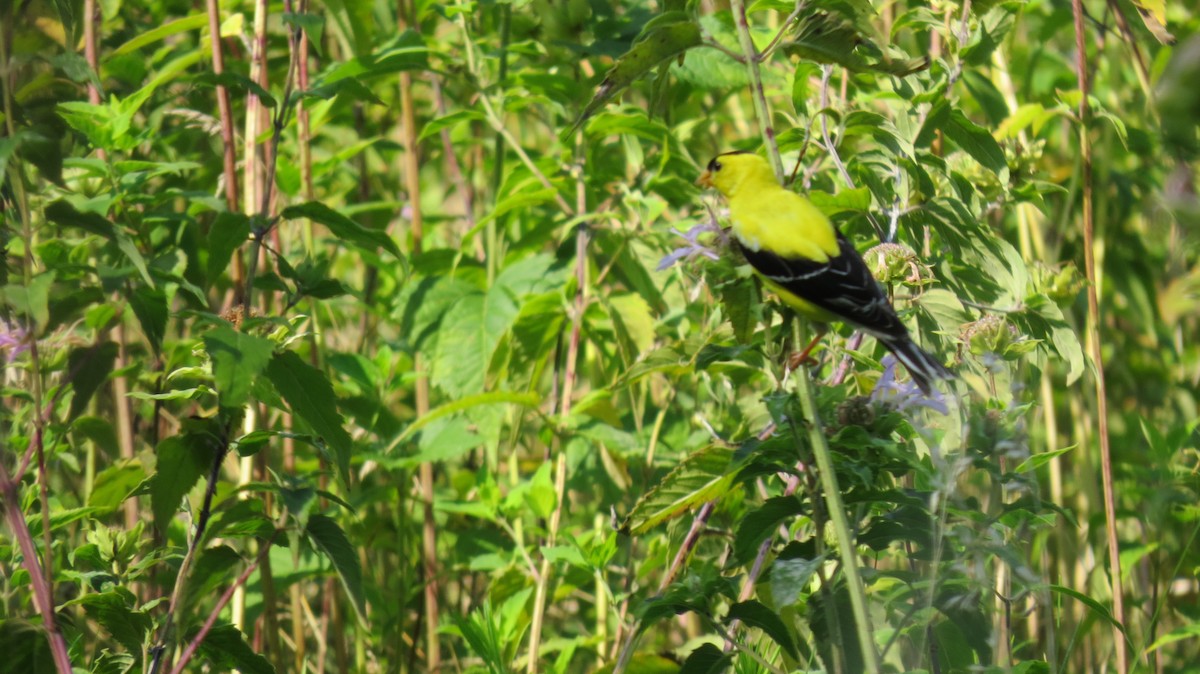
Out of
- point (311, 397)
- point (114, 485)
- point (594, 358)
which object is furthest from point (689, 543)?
point (594, 358)

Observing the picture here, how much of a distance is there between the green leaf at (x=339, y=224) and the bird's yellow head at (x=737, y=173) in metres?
0.47

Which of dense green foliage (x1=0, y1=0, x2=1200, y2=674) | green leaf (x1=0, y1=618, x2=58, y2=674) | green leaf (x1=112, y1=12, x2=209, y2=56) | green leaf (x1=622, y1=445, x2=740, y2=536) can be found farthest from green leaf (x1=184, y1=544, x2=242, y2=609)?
green leaf (x1=112, y1=12, x2=209, y2=56)

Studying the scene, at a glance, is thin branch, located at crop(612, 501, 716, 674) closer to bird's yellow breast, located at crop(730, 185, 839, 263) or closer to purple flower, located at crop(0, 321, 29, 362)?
bird's yellow breast, located at crop(730, 185, 839, 263)

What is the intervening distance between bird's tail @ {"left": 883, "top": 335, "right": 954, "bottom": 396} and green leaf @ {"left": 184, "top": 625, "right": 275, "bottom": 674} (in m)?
0.74

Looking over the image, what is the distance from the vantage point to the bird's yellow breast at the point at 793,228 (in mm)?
1218

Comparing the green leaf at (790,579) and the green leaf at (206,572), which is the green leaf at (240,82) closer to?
the green leaf at (206,572)

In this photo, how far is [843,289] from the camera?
1.20 m

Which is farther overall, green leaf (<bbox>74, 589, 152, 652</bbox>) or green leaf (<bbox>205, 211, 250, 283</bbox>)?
green leaf (<bbox>205, 211, 250, 283</bbox>)

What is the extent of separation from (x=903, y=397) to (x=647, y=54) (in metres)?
0.41

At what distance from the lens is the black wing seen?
46.1 inches

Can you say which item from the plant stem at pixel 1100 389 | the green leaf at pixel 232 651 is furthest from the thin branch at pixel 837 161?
the green leaf at pixel 232 651

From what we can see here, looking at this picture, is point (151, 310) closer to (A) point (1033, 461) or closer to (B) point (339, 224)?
(B) point (339, 224)

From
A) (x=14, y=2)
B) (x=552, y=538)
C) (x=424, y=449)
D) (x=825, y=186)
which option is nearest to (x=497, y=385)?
(x=424, y=449)

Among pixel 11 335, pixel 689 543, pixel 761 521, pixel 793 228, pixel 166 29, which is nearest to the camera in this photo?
pixel 761 521
